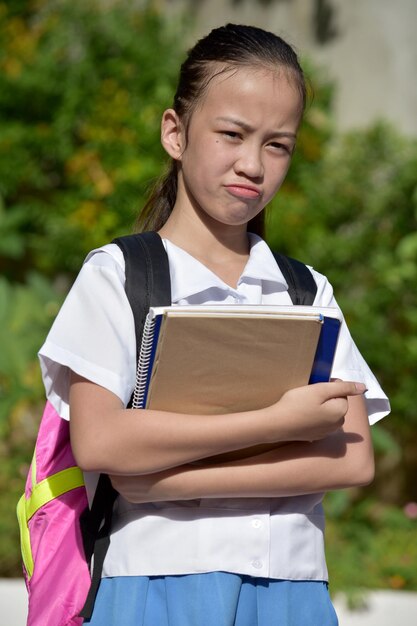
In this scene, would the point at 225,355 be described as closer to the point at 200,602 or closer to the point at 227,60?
the point at 200,602

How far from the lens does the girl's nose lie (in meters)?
1.67

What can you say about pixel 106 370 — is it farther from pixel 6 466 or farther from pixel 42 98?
pixel 42 98

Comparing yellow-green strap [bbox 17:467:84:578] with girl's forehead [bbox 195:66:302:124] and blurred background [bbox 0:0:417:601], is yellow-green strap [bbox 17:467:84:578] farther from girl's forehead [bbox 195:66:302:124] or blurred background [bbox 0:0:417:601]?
blurred background [bbox 0:0:417:601]

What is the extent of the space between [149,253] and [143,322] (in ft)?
0.45

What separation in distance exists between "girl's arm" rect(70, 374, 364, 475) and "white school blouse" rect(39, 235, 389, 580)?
51 mm

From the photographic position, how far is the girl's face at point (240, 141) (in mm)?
1675

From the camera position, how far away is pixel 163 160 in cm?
464

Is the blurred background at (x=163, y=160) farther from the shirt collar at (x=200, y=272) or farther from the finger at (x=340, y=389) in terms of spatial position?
the finger at (x=340, y=389)

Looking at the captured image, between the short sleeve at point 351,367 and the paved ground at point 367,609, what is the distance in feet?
6.64

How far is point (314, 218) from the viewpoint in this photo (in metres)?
4.71

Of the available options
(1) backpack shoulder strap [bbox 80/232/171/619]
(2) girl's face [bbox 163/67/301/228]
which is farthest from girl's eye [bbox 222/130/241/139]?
(1) backpack shoulder strap [bbox 80/232/171/619]

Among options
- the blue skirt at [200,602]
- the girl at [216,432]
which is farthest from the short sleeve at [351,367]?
the blue skirt at [200,602]

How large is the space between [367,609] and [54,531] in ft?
7.35

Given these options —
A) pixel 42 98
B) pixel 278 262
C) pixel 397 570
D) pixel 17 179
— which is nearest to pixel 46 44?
pixel 42 98
